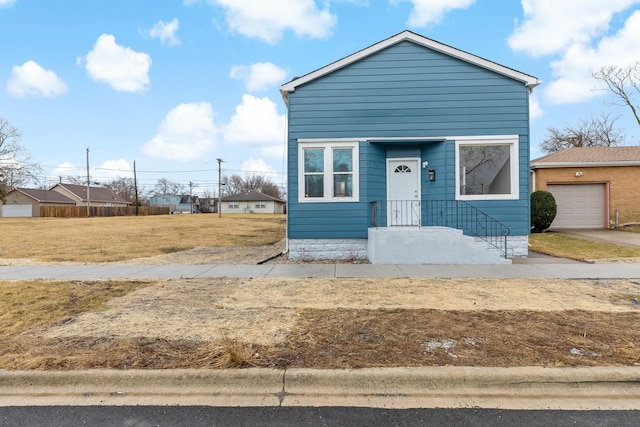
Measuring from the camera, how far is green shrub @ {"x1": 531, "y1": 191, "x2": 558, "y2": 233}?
46.5ft

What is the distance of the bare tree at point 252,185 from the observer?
82125 mm

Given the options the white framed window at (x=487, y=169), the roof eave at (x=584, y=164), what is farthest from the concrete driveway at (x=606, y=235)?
the white framed window at (x=487, y=169)

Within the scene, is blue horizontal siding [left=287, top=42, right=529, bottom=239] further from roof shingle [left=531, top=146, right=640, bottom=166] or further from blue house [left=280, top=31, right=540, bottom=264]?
roof shingle [left=531, top=146, right=640, bottom=166]

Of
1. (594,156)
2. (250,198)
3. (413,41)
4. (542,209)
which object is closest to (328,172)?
(413,41)

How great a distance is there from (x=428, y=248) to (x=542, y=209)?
334 inches

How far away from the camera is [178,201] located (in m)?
86.9

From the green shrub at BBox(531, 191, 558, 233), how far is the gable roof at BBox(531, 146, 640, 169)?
6.58 ft

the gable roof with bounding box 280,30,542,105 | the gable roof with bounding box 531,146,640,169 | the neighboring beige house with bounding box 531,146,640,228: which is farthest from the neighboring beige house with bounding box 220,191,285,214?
the gable roof with bounding box 280,30,542,105

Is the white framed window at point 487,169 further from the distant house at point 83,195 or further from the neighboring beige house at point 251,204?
the distant house at point 83,195

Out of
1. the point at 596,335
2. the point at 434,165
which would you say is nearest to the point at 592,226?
the point at 434,165

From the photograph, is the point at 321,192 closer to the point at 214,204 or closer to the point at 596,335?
the point at 596,335

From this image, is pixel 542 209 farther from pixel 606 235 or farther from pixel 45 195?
pixel 45 195

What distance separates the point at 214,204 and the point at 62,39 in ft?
249

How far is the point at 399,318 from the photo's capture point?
14.7ft
